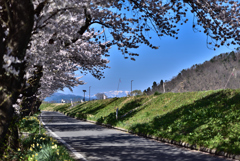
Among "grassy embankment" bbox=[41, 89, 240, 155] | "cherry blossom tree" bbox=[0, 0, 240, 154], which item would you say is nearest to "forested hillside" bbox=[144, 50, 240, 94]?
"grassy embankment" bbox=[41, 89, 240, 155]

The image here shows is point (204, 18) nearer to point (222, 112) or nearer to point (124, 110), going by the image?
point (222, 112)

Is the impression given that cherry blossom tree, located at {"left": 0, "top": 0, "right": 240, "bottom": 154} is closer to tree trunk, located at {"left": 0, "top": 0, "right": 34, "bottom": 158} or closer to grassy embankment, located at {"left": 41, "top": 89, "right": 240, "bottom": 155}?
tree trunk, located at {"left": 0, "top": 0, "right": 34, "bottom": 158}

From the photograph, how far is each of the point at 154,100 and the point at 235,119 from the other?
13.1 m

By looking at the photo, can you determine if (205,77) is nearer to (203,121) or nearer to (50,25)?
(203,121)

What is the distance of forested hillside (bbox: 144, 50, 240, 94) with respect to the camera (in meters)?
28.5

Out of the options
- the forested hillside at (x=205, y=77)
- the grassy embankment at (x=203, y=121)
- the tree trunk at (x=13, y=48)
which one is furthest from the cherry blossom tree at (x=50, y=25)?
the forested hillside at (x=205, y=77)

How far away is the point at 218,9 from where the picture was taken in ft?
22.3

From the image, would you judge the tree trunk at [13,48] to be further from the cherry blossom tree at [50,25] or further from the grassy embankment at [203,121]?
the grassy embankment at [203,121]

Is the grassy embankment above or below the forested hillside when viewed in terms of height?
below

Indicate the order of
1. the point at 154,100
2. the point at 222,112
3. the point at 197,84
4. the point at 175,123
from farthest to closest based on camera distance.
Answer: the point at 197,84, the point at 154,100, the point at 175,123, the point at 222,112

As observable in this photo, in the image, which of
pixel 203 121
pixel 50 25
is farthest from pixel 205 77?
pixel 50 25

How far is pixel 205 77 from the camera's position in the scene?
31781mm

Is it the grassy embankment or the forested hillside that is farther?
the forested hillside

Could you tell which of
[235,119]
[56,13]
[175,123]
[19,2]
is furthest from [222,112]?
[19,2]
